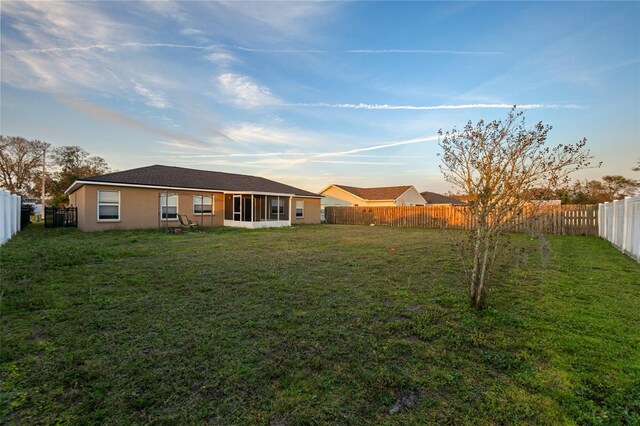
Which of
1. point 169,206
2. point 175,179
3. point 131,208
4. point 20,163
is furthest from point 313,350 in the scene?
point 20,163

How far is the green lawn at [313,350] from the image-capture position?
2.09 m

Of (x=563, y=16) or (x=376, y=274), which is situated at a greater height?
(x=563, y=16)

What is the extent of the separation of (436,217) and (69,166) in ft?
131

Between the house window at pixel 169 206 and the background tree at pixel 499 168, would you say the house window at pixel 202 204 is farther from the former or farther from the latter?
the background tree at pixel 499 168

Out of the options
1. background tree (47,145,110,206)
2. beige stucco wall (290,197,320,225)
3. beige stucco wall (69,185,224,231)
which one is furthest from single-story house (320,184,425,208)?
background tree (47,145,110,206)

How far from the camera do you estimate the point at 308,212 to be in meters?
25.4

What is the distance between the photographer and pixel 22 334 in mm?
3254

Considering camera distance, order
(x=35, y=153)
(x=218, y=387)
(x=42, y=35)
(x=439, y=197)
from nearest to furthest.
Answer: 1. (x=218, y=387)
2. (x=42, y=35)
3. (x=35, y=153)
4. (x=439, y=197)

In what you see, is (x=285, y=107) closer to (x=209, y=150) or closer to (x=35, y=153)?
(x=209, y=150)

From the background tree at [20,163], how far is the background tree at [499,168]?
145 ft

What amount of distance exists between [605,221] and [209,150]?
24152 mm

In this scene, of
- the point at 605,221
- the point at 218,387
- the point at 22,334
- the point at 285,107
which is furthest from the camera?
the point at 285,107

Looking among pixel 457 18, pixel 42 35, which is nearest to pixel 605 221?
pixel 457 18

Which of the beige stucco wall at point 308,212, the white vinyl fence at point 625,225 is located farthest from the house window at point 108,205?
the white vinyl fence at point 625,225
